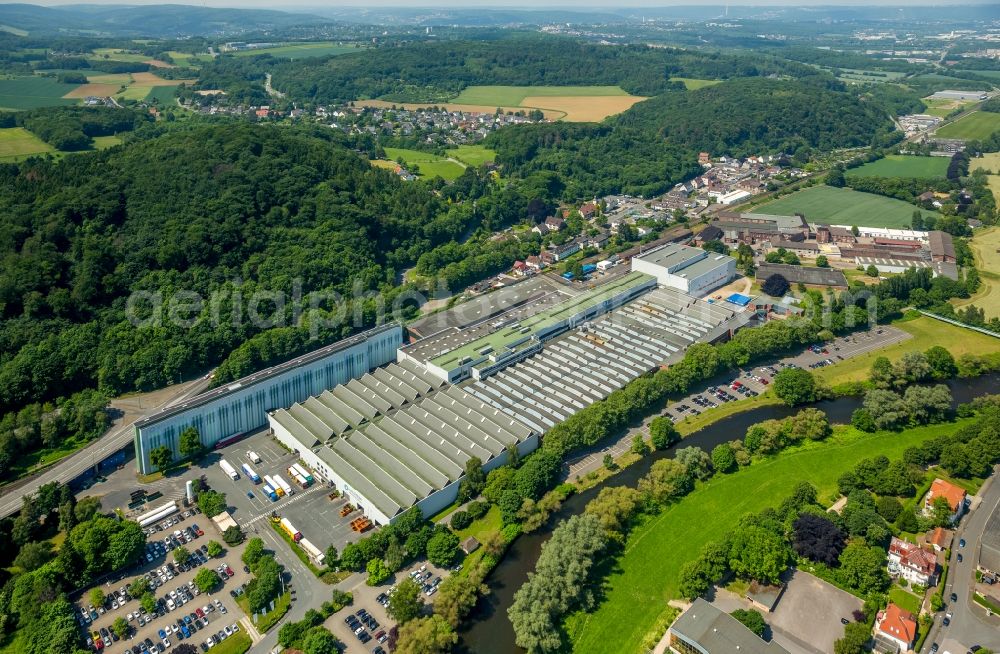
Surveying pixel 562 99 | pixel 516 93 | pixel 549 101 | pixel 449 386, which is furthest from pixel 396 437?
pixel 516 93

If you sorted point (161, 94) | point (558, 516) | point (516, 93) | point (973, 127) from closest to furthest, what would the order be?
A: 1. point (558, 516)
2. point (973, 127)
3. point (161, 94)
4. point (516, 93)

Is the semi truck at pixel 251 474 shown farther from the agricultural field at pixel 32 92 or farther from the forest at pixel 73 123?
the agricultural field at pixel 32 92

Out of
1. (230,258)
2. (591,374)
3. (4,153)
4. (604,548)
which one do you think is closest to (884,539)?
(604,548)

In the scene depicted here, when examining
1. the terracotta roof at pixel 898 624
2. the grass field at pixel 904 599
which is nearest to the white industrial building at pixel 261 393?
the grass field at pixel 904 599

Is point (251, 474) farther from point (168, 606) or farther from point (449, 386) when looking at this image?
point (449, 386)

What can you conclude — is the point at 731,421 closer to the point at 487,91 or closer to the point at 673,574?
the point at 673,574

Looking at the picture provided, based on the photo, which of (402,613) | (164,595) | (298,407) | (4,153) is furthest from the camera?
(4,153)
